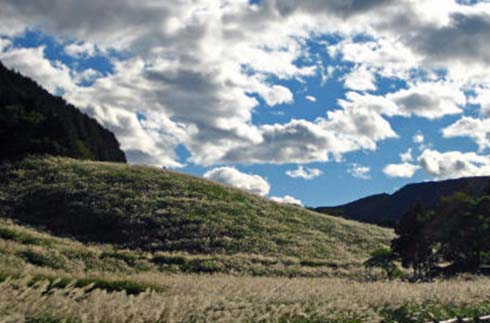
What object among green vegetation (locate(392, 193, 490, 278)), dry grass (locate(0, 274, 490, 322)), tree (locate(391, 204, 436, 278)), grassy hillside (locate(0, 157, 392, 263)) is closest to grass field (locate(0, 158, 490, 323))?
dry grass (locate(0, 274, 490, 322))

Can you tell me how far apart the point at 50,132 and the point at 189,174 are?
21170 mm

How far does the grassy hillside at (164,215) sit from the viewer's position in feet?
183

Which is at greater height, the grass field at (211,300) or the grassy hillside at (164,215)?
the grassy hillside at (164,215)

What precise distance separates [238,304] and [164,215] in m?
49.0

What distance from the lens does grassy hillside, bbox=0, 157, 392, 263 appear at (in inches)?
2194

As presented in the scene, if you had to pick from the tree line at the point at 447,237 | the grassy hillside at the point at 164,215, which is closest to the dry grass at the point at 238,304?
the tree line at the point at 447,237

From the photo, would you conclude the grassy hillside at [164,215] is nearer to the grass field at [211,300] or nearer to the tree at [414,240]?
the tree at [414,240]

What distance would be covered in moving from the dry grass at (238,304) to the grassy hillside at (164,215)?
111 feet

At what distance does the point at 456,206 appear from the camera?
5488cm

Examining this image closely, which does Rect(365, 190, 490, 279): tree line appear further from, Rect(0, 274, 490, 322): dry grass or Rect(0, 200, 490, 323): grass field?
Rect(0, 274, 490, 322): dry grass

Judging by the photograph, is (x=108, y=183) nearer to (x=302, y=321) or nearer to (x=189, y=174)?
(x=189, y=174)

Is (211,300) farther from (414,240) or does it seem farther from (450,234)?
(414,240)

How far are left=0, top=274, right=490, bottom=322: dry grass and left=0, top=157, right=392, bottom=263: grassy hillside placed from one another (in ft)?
111

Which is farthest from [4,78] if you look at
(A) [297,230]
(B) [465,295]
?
(B) [465,295]
